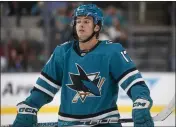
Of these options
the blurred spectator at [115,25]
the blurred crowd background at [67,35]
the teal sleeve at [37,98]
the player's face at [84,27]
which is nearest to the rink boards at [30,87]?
the blurred crowd background at [67,35]

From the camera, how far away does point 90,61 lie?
86.7 inches

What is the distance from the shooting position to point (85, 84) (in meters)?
2.23

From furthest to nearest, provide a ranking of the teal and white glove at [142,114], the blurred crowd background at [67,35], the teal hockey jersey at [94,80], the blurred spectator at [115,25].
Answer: the blurred spectator at [115,25] < the blurred crowd background at [67,35] < the teal hockey jersey at [94,80] < the teal and white glove at [142,114]

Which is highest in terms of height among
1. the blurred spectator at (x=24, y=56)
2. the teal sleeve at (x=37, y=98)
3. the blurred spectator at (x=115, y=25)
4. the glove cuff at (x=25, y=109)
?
the blurred spectator at (x=115, y=25)

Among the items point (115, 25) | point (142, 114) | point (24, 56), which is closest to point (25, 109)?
point (142, 114)

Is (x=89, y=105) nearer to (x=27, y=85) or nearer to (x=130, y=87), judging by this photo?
(x=130, y=87)

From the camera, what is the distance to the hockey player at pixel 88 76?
2.19 metres

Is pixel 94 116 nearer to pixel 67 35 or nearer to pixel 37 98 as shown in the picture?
pixel 37 98

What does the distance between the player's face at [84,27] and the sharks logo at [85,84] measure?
0.46 feet

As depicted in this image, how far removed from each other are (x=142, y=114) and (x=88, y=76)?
0.34m

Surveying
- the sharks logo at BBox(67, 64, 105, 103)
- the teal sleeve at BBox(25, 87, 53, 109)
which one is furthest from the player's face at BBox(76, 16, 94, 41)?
the teal sleeve at BBox(25, 87, 53, 109)

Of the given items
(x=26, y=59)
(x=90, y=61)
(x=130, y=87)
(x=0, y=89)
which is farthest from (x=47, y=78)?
(x=26, y=59)

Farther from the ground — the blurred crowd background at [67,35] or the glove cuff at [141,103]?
the blurred crowd background at [67,35]

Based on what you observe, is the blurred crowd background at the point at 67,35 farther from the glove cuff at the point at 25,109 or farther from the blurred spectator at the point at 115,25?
the glove cuff at the point at 25,109
